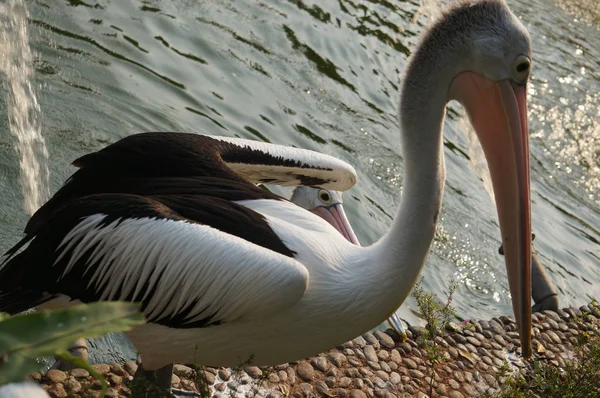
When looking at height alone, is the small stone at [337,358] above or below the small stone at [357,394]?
below

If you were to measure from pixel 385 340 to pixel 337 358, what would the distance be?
48 centimetres

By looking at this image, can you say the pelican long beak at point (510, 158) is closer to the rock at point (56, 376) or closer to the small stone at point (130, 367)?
the small stone at point (130, 367)

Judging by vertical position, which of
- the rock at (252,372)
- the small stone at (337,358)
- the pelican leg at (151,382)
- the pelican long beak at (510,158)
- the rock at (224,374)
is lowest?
the rock at (224,374)

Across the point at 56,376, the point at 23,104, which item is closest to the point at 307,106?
the point at 23,104

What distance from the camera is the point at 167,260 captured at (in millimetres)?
2934

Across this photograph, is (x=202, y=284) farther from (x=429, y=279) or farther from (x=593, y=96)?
(x=593, y=96)

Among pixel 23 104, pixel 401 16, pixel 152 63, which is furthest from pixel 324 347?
pixel 401 16

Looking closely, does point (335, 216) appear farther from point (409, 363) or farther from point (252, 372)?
point (252, 372)

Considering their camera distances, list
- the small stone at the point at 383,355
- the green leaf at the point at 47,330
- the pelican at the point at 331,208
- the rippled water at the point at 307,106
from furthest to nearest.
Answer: the rippled water at the point at 307,106 → the pelican at the point at 331,208 → the small stone at the point at 383,355 → the green leaf at the point at 47,330

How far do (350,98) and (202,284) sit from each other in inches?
205

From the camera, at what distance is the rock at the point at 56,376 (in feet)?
11.4

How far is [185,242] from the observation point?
2.89 m

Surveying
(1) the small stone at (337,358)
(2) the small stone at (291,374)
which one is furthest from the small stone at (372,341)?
(2) the small stone at (291,374)

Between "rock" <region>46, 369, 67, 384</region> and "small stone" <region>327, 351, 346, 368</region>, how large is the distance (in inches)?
57.9
